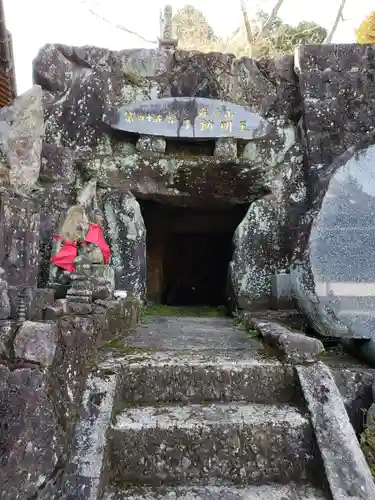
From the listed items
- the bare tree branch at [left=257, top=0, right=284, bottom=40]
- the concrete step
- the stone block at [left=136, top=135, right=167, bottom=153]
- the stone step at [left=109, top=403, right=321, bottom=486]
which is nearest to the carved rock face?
the stone block at [left=136, top=135, right=167, bottom=153]

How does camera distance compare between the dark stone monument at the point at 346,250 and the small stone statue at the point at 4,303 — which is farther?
the dark stone monument at the point at 346,250

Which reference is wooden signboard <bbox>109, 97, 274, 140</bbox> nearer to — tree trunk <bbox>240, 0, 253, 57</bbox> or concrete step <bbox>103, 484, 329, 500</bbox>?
concrete step <bbox>103, 484, 329, 500</bbox>

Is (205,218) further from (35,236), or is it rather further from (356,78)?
(35,236)

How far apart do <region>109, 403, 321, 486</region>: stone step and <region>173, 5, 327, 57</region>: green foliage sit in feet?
43.7

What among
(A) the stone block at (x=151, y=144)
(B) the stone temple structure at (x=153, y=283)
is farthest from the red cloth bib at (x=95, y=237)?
(A) the stone block at (x=151, y=144)

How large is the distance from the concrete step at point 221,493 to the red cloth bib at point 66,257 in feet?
9.95

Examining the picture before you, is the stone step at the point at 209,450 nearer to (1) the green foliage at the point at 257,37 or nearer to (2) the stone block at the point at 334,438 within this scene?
(2) the stone block at the point at 334,438

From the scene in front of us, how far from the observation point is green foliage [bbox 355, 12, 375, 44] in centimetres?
1053

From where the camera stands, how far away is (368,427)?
2762mm

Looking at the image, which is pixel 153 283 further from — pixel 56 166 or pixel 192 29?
pixel 192 29

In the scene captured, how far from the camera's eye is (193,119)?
628cm

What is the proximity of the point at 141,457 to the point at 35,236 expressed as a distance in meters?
2.40

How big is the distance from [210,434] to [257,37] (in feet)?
47.3

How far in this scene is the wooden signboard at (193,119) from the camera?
6.21 metres
